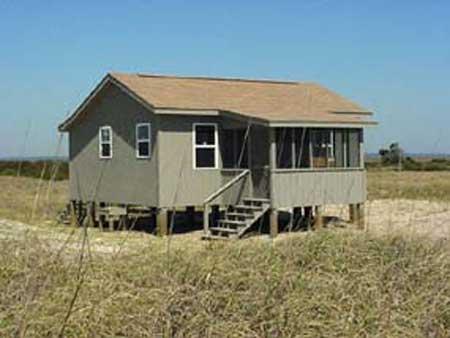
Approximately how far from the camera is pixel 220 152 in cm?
2284

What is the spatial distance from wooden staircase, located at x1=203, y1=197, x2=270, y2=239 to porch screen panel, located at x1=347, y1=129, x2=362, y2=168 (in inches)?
151

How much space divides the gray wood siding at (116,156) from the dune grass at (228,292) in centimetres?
1519

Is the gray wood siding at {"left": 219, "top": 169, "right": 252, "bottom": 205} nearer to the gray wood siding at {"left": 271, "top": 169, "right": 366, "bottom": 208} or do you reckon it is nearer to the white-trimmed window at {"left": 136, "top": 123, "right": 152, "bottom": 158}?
the gray wood siding at {"left": 271, "top": 169, "right": 366, "bottom": 208}

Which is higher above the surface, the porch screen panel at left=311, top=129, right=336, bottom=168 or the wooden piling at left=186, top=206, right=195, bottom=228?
the porch screen panel at left=311, top=129, right=336, bottom=168

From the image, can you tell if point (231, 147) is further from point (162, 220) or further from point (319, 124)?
point (162, 220)

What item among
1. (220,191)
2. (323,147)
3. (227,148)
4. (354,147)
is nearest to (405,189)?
(354,147)

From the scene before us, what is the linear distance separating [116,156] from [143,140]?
185cm

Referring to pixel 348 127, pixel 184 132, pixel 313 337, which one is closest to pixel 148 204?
pixel 184 132

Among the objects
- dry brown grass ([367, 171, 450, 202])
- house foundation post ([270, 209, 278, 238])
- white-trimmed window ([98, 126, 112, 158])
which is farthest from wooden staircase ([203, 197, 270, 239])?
white-trimmed window ([98, 126, 112, 158])

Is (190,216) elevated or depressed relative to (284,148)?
depressed

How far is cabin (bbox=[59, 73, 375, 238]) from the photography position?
21.3 meters

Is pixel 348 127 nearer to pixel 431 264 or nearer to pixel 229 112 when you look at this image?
pixel 229 112

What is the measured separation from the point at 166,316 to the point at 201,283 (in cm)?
72

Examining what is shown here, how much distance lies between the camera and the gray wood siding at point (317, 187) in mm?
21016
